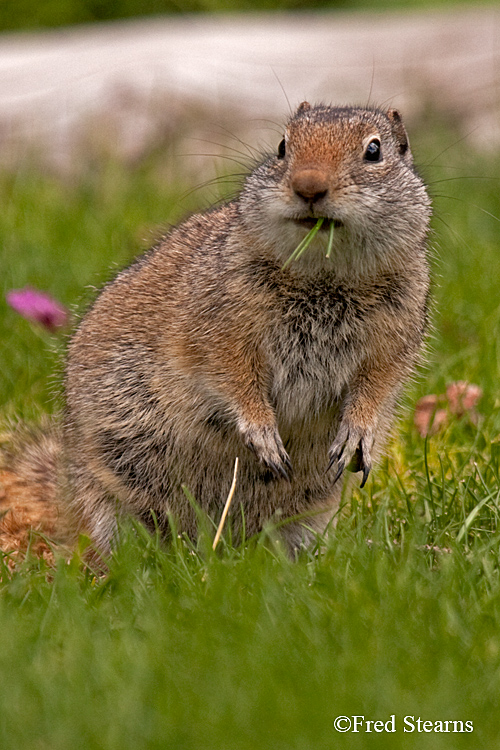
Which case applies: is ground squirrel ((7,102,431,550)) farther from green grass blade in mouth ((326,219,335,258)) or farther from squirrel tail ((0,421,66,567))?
squirrel tail ((0,421,66,567))

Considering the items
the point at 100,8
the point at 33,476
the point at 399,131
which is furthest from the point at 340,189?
the point at 100,8

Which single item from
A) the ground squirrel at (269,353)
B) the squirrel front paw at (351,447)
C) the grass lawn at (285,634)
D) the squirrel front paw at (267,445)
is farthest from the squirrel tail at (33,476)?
the squirrel front paw at (351,447)

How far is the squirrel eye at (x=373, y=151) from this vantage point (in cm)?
352

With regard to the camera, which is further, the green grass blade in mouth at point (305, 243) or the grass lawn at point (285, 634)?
the green grass blade in mouth at point (305, 243)

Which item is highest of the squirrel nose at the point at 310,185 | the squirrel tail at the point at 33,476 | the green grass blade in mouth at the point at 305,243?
the squirrel nose at the point at 310,185

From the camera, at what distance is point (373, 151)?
3.55m

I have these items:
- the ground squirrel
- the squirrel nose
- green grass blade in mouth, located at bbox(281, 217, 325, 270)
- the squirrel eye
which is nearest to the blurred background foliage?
the ground squirrel

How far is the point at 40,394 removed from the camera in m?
4.99

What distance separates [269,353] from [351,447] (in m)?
0.42

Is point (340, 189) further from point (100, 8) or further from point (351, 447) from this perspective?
point (100, 8)

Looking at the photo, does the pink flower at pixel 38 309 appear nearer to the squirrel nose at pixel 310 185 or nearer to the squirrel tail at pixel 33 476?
the squirrel tail at pixel 33 476

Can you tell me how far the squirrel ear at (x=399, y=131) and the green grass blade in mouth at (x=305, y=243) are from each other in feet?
2.53

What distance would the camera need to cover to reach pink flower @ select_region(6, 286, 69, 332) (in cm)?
514

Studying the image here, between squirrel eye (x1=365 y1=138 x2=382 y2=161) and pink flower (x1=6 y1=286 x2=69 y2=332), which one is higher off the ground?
squirrel eye (x1=365 y1=138 x2=382 y2=161)
